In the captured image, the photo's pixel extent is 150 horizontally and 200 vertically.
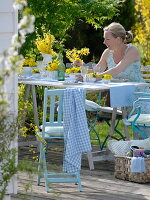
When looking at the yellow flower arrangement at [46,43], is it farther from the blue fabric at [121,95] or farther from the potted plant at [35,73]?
the blue fabric at [121,95]

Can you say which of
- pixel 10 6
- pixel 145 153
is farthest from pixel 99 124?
pixel 10 6

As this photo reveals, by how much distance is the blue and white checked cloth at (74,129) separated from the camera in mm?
5117

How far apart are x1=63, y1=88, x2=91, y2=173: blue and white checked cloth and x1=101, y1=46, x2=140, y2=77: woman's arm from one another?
1248 millimetres

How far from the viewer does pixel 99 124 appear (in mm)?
8992

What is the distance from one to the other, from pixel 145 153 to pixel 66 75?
1.71m

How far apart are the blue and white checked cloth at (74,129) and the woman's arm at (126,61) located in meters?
1.25

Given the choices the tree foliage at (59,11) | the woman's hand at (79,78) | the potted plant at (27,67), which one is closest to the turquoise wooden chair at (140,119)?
the woman's hand at (79,78)

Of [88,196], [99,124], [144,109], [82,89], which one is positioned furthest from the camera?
[99,124]

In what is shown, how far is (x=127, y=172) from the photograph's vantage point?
5.34m

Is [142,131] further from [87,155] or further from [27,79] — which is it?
[27,79]

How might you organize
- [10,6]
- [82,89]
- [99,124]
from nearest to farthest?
[10,6] < [82,89] < [99,124]

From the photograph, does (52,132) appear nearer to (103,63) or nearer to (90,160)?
(90,160)

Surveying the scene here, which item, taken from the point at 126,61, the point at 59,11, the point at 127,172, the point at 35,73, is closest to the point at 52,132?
the point at 127,172

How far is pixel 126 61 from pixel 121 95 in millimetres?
790
